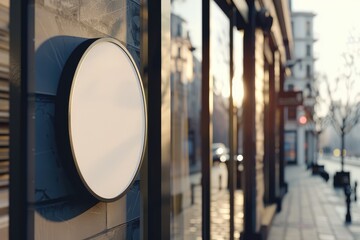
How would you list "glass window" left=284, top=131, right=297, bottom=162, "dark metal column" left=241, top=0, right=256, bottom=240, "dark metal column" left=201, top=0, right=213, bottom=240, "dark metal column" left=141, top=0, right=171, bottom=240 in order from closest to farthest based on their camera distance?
"dark metal column" left=141, top=0, right=171, bottom=240 < "dark metal column" left=201, top=0, right=213, bottom=240 < "dark metal column" left=241, top=0, right=256, bottom=240 < "glass window" left=284, top=131, right=297, bottom=162

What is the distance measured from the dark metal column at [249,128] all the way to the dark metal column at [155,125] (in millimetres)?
4288

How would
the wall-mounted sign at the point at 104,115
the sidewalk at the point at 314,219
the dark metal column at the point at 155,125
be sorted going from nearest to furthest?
the wall-mounted sign at the point at 104,115, the dark metal column at the point at 155,125, the sidewalk at the point at 314,219

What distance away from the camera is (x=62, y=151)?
1.68 metres

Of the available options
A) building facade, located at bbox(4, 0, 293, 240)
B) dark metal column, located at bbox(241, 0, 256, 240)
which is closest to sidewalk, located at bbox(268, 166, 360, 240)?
dark metal column, located at bbox(241, 0, 256, 240)

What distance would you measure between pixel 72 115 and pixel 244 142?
205 inches

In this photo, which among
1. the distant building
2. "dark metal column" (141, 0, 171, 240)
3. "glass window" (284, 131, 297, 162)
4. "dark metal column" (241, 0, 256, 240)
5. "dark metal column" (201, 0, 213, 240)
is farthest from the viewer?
the distant building

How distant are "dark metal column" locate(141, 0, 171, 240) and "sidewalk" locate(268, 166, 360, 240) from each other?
5983 millimetres

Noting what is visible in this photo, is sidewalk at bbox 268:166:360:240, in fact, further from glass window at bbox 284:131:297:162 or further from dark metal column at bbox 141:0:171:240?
glass window at bbox 284:131:297:162

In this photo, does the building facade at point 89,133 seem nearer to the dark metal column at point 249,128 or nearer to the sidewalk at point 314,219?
the dark metal column at point 249,128

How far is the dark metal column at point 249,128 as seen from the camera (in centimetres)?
659

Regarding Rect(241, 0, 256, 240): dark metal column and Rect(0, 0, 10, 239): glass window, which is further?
Rect(241, 0, 256, 240): dark metal column

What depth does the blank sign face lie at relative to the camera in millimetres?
1770

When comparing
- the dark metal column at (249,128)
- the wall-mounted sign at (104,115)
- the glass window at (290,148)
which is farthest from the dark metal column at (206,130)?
the glass window at (290,148)

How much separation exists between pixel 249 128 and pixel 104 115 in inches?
197
